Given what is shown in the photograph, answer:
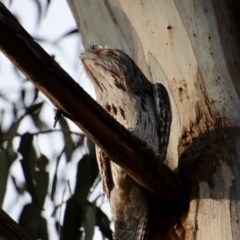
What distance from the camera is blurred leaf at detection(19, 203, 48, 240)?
8.59 ft

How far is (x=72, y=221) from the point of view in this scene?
2.49 m

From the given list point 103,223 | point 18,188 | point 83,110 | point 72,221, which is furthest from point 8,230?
point 18,188

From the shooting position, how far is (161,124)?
79.2 inches

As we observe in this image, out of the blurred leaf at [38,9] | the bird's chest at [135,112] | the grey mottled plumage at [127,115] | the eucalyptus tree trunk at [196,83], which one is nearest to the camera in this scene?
the eucalyptus tree trunk at [196,83]

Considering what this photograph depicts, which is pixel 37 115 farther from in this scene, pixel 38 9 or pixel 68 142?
pixel 38 9

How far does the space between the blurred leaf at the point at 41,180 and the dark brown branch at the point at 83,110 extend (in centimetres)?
100

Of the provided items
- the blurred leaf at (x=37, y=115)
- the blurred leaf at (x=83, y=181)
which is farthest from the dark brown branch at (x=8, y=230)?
the blurred leaf at (x=37, y=115)

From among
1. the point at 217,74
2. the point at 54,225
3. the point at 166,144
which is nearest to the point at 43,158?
the point at 54,225

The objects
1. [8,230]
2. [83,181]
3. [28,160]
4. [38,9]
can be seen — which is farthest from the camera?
[38,9]

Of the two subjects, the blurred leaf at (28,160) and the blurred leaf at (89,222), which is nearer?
the blurred leaf at (89,222)

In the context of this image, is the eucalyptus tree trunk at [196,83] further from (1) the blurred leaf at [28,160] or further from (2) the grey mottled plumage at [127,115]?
(1) the blurred leaf at [28,160]

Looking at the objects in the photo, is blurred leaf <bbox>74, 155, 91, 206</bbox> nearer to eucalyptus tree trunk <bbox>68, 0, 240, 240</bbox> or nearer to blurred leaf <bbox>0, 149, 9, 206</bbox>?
blurred leaf <bbox>0, 149, 9, 206</bbox>

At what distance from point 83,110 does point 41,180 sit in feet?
4.34

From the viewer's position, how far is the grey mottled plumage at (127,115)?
1.91m
